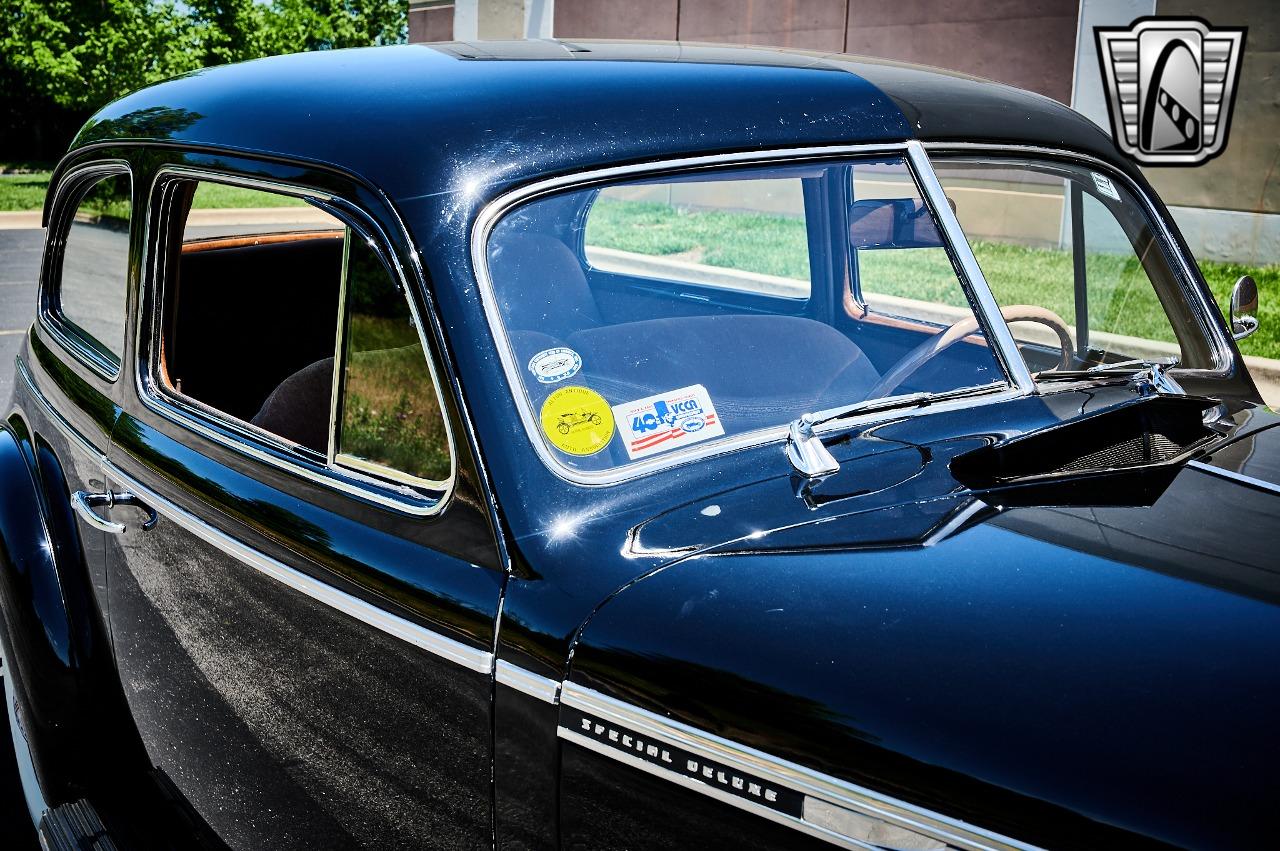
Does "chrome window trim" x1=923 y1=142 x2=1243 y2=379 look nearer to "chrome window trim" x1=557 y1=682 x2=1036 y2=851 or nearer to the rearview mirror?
the rearview mirror

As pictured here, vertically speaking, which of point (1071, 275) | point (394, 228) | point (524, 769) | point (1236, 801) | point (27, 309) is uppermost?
point (394, 228)

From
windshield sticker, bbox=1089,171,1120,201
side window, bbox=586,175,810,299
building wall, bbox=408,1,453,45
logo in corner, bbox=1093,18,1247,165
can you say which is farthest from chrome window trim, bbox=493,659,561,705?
building wall, bbox=408,1,453,45

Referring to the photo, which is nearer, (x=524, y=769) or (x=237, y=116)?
(x=524, y=769)

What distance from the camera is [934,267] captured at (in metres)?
2.32

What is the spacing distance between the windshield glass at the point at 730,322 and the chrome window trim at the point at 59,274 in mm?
1012

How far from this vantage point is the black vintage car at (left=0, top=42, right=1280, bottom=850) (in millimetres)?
1282

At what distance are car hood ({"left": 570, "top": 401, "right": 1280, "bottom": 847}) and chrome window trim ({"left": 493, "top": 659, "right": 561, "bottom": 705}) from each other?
4cm

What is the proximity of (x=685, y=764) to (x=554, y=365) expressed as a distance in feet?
2.17

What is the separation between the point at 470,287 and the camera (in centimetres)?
172

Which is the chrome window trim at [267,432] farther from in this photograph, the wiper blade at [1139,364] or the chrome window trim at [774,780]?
the wiper blade at [1139,364]

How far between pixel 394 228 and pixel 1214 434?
4.47 ft

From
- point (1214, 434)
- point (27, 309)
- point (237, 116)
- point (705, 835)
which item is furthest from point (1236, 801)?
point (27, 309)

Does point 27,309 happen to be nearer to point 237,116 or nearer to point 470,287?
point 237,116

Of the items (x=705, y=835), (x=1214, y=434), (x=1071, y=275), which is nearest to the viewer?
(x=705, y=835)
